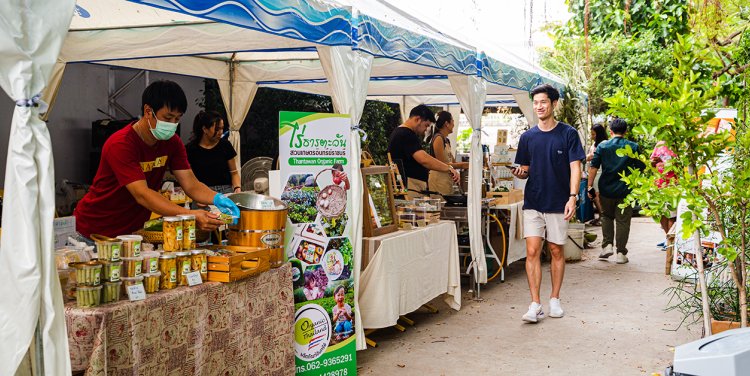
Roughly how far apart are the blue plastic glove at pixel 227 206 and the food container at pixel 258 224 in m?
0.06

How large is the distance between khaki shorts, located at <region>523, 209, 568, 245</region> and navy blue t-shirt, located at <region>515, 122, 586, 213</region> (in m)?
0.05

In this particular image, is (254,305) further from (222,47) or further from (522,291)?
(522,291)

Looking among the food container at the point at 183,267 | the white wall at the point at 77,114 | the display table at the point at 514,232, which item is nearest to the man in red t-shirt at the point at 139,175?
the food container at the point at 183,267

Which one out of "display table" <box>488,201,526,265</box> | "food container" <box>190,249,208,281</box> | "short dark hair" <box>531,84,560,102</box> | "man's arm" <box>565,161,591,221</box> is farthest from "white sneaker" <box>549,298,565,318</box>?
"food container" <box>190,249,208,281</box>

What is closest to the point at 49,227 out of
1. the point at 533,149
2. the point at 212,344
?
the point at 212,344

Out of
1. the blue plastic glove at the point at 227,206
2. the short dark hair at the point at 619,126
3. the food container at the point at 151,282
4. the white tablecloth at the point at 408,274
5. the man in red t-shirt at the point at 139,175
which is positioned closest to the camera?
the food container at the point at 151,282

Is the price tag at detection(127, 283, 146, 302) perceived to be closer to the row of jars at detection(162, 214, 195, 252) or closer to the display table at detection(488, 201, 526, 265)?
the row of jars at detection(162, 214, 195, 252)

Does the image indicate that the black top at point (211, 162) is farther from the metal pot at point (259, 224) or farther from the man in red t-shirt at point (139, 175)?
the metal pot at point (259, 224)

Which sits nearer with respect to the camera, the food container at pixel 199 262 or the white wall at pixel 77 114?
the food container at pixel 199 262

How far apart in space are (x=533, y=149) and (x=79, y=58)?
419 cm

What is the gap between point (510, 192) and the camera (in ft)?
26.7

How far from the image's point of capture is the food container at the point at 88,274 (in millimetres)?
2908

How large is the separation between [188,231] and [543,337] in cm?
327

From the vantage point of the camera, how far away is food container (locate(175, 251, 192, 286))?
3398 mm
